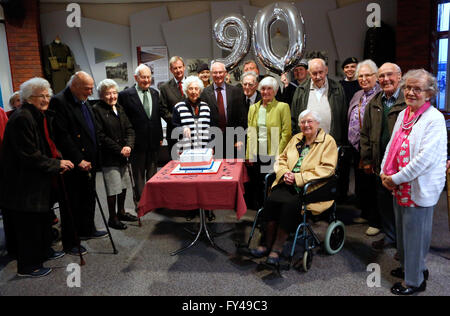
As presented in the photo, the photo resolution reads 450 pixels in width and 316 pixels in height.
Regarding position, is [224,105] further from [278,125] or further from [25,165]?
[25,165]

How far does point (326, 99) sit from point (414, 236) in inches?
66.7

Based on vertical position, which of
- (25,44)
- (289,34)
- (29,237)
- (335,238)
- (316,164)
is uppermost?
(25,44)

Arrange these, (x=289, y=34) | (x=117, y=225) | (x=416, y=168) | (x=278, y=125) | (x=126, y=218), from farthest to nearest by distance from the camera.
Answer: (x=126, y=218)
(x=117, y=225)
(x=278, y=125)
(x=289, y=34)
(x=416, y=168)

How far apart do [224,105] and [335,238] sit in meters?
1.79

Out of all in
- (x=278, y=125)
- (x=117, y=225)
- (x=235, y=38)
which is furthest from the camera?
(x=117, y=225)

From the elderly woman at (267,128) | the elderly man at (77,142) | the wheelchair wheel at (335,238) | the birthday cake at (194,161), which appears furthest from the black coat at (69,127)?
the wheelchair wheel at (335,238)

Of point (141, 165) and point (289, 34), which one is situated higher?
point (289, 34)

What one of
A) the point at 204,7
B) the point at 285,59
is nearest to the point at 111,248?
the point at 285,59

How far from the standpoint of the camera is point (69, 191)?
3.39 meters

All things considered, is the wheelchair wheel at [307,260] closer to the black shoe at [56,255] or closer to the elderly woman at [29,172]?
the elderly woman at [29,172]

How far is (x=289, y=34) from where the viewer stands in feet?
9.56

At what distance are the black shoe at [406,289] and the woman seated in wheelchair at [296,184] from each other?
0.77 meters

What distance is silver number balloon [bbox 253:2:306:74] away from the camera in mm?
2852

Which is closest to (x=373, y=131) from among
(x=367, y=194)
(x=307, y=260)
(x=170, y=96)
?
(x=367, y=194)
